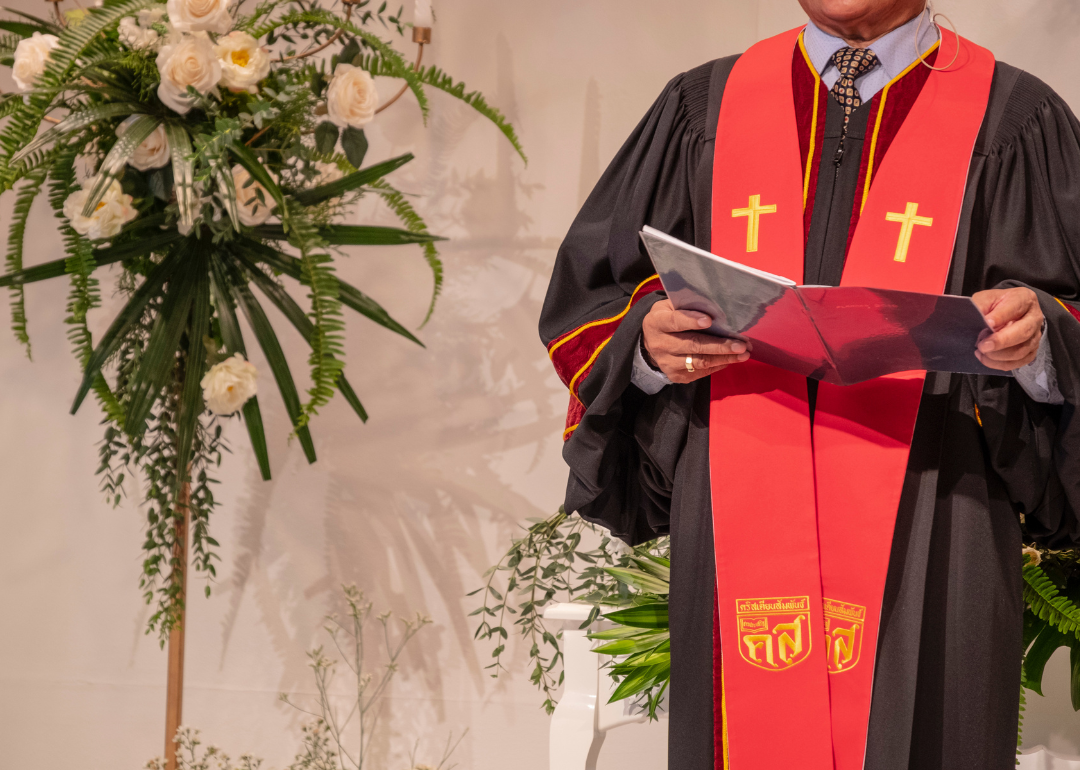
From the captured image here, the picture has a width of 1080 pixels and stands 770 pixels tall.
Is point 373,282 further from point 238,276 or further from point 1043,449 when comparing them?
point 1043,449

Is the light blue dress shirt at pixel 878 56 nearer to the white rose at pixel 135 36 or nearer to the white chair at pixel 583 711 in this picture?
the white chair at pixel 583 711

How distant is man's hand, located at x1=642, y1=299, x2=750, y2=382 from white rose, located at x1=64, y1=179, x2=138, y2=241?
143 centimetres

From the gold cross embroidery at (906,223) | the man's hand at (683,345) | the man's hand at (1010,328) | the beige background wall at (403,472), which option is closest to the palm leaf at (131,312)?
Result: the beige background wall at (403,472)

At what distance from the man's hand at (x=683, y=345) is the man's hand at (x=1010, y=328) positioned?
0.26 metres

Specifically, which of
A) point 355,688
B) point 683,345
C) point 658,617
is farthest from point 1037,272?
point 355,688

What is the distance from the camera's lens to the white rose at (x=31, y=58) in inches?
82.0

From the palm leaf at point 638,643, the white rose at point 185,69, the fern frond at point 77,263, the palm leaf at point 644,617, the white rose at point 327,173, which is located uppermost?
the white rose at point 185,69

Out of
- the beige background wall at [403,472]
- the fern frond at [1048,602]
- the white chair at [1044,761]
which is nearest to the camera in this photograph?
the fern frond at [1048,602]

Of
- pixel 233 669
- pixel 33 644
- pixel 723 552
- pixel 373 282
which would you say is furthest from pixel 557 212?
pixel 33 644

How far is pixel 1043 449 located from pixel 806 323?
1.20ft

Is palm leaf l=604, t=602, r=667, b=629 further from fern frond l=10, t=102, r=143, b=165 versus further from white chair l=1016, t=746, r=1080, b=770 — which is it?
fern frond l=10, t=102, r=143, b=165

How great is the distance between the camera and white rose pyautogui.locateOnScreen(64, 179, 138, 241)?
82.3 inches

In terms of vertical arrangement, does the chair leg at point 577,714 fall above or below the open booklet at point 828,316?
below

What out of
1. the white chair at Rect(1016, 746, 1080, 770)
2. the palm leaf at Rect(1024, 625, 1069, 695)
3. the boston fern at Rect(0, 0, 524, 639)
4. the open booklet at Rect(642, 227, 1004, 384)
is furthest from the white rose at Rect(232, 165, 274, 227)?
the white chair at Rect(1016, 746, 1080, 770)
